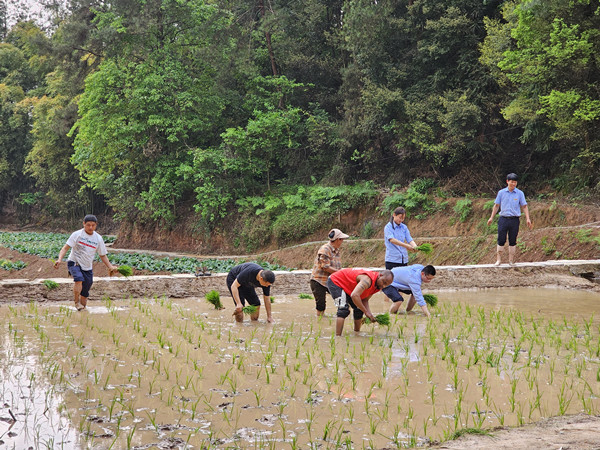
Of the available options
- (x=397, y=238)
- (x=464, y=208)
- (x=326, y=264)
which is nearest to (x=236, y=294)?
(x=326, y=264)

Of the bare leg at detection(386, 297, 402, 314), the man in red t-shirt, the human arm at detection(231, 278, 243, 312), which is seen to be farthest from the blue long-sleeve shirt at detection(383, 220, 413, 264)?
the human arm at detection(231, 278, 243, 312)

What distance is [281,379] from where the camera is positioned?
18.8 feet

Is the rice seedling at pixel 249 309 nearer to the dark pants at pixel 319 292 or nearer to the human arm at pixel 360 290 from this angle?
the dark pants at pixel 319 292

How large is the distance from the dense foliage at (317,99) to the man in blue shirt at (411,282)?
10523 mm

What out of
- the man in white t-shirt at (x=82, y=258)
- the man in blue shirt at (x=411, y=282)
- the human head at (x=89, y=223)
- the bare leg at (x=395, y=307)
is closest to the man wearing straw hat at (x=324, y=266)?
the man in blue shirt at (x=411, y=282)

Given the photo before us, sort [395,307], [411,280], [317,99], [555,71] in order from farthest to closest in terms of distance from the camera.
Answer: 1. [317,99]
2. [555,71]
3. [395,307]
4. [411,280]

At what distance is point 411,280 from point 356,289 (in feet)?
6.17

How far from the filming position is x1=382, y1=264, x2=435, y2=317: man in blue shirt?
28.8ft

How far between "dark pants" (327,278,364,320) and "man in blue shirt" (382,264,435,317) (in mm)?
1367

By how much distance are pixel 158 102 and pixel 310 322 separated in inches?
861

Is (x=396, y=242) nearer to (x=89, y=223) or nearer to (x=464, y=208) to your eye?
(x=89, y=223)

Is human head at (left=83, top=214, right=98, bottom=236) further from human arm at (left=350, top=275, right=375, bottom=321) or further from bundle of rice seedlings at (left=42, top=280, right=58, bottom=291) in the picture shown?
human arm at (left=350, top=275, right=375, bottom=321)

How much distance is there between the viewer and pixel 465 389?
17.4 ft

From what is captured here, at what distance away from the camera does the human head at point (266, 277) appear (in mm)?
8117
